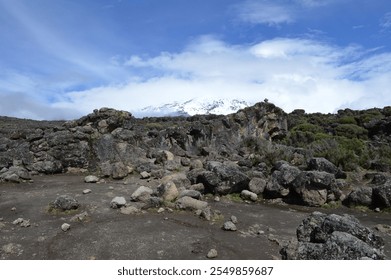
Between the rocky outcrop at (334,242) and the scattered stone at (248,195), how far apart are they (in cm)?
587

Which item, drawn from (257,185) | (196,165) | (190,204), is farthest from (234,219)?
(196,165)

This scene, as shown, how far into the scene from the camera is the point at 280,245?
10.4m

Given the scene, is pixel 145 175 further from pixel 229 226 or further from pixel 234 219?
pixel 229 226

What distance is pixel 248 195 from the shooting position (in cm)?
1623

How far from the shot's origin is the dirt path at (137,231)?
9.52 m

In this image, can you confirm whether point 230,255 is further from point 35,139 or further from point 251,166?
point 35,139

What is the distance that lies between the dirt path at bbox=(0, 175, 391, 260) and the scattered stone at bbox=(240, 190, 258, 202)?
0.78 m

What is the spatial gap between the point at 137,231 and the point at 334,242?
222 inches

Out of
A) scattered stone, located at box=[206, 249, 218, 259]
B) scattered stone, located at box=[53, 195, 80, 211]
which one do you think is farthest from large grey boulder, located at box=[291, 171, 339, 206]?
scattered stone, located at box=[53, 195, 80, 211]

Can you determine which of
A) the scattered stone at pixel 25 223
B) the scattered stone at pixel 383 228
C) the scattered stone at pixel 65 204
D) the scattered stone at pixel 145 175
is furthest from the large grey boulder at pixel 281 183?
the scattered stone at pixel 25 223

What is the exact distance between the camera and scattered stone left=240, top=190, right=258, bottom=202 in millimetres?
16131

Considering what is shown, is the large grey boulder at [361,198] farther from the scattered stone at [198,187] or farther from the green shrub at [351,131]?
the green shrub at [351,131]

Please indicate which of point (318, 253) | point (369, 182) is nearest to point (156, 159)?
point (369, 182)

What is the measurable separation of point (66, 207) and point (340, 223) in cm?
880
